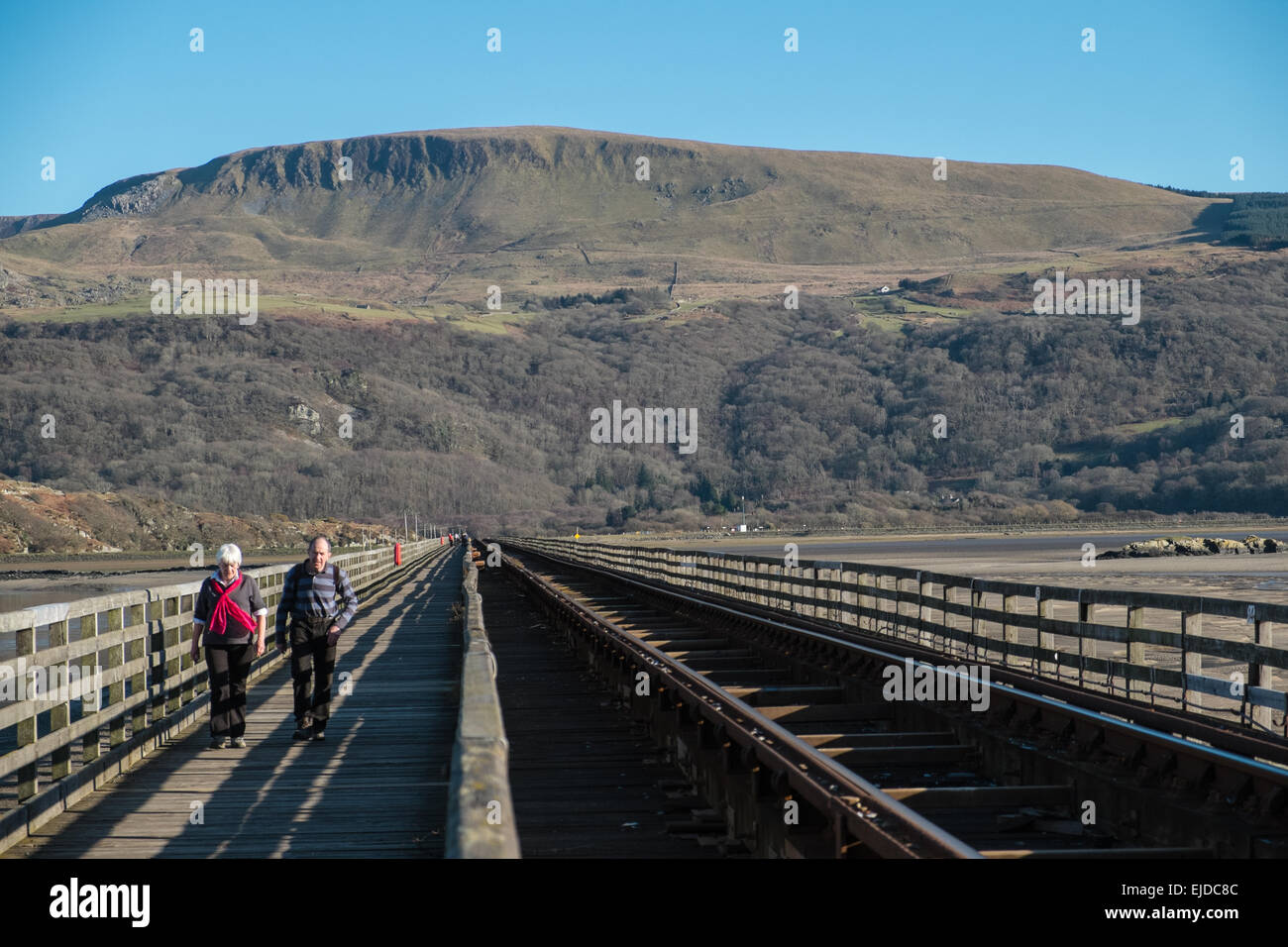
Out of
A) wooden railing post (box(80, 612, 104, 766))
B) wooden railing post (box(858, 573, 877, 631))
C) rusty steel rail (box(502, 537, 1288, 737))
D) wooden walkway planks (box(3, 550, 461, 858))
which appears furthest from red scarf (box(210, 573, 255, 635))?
wooden railing post (box(858, 573, 877, 631))

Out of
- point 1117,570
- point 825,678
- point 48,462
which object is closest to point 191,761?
point 825,678

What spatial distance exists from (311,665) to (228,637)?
87cm

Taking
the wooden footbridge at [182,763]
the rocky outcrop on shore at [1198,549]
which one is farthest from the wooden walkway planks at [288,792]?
the rocky outcrop on shore at [1198,549]

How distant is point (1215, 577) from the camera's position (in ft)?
153

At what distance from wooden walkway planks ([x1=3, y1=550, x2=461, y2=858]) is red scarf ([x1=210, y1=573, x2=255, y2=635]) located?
3.16 feet

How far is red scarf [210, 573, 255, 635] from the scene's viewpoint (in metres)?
10.7

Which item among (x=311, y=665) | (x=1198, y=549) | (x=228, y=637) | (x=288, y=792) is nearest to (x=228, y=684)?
(x=228, y=637)

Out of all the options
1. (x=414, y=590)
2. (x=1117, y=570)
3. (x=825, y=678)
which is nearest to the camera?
(x=825, y=678)

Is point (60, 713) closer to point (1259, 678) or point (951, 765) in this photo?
point (951, 765)

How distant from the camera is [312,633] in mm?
11266

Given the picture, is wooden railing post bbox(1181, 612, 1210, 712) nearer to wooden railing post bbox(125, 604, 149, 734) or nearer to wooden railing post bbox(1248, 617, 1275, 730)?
wooden railing post bbox(1248, 617, 1275, 730)
